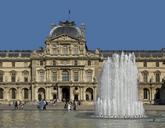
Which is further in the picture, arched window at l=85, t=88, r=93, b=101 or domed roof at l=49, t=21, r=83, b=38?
domed roof at l=49, t=21, r=83, b=38

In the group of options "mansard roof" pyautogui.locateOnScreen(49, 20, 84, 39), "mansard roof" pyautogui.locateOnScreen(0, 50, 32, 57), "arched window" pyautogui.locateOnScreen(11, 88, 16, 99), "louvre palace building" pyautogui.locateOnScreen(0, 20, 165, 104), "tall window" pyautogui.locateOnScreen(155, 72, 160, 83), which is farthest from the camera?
"mansard roof" pyautogui.locateOnScreen(0, 50, 32, 57)

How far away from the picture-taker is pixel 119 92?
41.9m

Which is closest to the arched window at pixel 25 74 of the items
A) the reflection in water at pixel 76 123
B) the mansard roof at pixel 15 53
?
the mansard roof at pixel 15 53

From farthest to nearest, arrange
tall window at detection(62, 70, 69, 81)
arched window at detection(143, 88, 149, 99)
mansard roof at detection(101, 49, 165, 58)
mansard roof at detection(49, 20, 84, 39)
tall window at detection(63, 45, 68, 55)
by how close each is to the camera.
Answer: mansard roof at detection(101, 49, 165, 58)
arched window at detection(143, 88, 149, 99)
mansard roof at detection(49, 20, 84, 39)
tall window at detection(63, 45, 68, 55)
tall window at detection(62, 70, 69, 81)

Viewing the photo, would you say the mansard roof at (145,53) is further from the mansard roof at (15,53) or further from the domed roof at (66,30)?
the mansard roof at (15,53)

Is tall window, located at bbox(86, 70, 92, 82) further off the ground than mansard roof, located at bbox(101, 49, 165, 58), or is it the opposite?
mansard roof, located at bbox(101, 49, 165, 58)

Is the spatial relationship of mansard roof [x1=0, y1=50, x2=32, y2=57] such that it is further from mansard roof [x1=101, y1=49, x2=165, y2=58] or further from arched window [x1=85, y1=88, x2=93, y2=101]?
mansard roof [x1=101, y1=49, x2=165, y2=58]

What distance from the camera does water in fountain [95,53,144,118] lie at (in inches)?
1607

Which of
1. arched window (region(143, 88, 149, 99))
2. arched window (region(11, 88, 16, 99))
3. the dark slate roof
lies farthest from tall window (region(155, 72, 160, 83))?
arched window (region(11, 88, 16, 99))

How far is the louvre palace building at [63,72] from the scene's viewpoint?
102 meters

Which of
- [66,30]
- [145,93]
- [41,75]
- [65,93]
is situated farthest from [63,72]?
[145,93]

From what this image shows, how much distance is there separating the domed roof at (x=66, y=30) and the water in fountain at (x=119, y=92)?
60.5 m

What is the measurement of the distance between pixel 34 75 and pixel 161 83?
84.9ft

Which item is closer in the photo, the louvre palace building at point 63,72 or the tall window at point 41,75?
the louvre palace building at point 63,72
